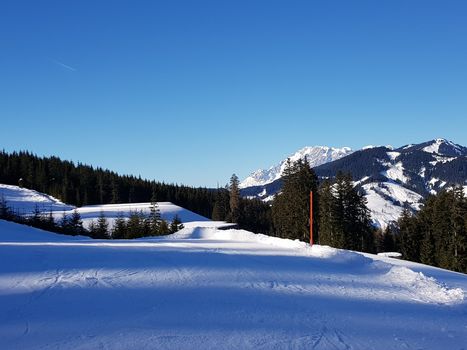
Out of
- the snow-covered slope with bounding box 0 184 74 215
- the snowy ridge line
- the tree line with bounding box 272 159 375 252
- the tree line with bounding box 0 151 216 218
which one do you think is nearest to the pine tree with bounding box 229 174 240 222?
the tree line with bounding box 272 159 375 252

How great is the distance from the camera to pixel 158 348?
19.8ft

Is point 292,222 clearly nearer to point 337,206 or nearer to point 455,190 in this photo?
point 337,206

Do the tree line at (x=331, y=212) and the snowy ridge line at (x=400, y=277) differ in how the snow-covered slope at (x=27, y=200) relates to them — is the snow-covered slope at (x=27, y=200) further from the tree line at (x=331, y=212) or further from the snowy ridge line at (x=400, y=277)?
the snowy ridge line at (x=400, y=277)

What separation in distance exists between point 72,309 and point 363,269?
32.2ft

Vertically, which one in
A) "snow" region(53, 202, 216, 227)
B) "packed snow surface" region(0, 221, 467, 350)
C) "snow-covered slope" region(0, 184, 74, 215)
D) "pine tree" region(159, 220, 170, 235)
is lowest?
"packed snow surface" region(0, 221, 467, 350)

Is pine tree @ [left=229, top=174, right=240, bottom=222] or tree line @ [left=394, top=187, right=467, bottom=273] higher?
pine tree @ [left=229, top=174, right=240, bottom=222]

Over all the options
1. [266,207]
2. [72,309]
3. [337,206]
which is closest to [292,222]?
[337,206]

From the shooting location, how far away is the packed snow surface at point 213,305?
6531mm

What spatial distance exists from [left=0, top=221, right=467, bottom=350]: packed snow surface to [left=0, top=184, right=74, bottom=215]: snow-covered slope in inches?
3717

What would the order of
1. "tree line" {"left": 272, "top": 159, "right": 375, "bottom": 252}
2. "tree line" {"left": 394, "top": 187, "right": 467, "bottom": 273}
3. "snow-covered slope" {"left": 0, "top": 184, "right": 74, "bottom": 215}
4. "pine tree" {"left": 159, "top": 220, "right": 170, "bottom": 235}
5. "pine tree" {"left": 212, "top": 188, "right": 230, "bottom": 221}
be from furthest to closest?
"pine tree" {"left": 212, "top": 188, "right": 230, "bottom": 221} → "snow-covered slope" {"left": 0, "top": 184, "right": 74, "bottom": 215} → "pine tree" {"left": 159, "top": 220, "right": 170, "bottom": 235} → "tree line" {"left": 272, "top": 159, "right": 375, "bottom": 252} → "tree line" {"left": 394, "top": 187, "right": 467, "bottom": 273}

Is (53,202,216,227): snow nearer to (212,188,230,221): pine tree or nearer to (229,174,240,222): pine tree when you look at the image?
(212,188,230,221): pine tree

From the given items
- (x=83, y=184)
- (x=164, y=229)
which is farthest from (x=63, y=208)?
(x=164, y=229)

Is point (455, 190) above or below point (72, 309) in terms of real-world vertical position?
above

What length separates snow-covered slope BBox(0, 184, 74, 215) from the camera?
9956 cm
